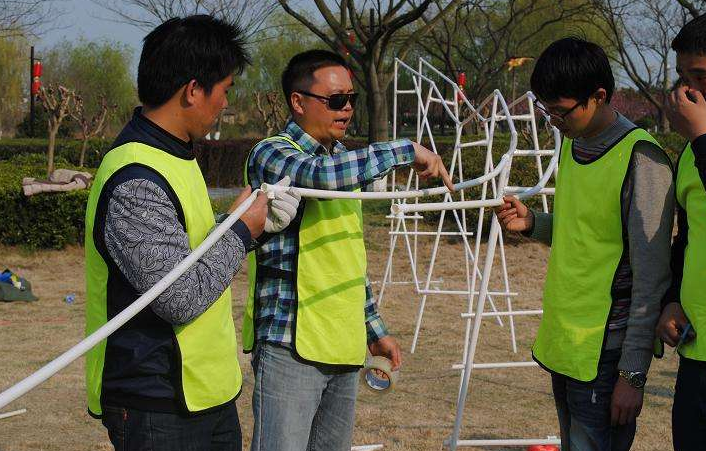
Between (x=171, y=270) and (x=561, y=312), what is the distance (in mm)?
1160

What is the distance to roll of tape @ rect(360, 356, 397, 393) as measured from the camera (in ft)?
9.93

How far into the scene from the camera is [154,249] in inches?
77.2

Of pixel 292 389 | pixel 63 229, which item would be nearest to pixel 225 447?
pixel 292 389

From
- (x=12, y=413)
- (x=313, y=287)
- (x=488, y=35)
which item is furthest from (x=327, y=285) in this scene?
(x=488, y=35)

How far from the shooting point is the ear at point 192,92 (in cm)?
210

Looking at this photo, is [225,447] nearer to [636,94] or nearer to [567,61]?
[567,61]

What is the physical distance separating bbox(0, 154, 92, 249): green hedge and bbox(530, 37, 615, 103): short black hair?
28.5 feet

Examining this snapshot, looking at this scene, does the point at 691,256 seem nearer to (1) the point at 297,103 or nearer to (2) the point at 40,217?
(1) the point at 297,103

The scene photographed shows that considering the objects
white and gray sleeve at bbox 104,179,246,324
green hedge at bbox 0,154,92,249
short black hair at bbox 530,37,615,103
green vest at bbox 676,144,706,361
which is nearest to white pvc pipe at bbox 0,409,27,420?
white and gray sleeve at bbox 104,179,246,324

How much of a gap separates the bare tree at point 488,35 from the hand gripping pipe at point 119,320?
23715 millimetres

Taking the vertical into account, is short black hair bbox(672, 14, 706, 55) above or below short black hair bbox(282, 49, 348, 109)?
above

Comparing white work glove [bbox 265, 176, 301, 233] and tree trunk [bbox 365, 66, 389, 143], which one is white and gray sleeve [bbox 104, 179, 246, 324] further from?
tree trunk [bbox 365, 66, 389, 143]

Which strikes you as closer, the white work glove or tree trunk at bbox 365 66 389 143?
the white work glove

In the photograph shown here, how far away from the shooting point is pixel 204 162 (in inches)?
821
